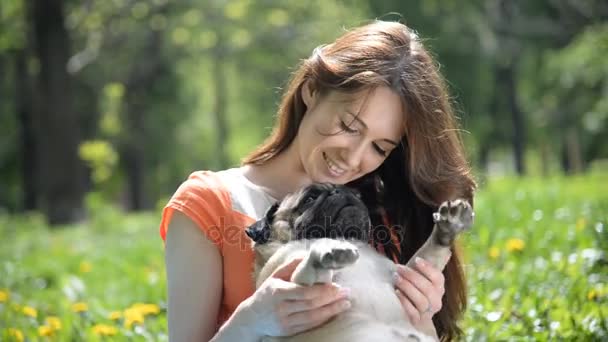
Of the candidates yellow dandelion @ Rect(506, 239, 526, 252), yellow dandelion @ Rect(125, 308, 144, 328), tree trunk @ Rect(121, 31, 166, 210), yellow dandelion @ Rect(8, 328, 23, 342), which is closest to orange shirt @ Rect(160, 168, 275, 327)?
yellow dandelion @ Rect(125, 308, 144, 328)

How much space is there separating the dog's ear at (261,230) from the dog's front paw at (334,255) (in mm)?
519

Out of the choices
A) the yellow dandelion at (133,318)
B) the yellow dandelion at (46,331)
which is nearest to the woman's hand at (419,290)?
the yellow dandelion at (133,318)

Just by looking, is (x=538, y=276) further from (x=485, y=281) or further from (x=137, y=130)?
(x=137, y=130)

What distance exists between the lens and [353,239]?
304cm

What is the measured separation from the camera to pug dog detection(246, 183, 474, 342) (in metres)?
A: 2.54

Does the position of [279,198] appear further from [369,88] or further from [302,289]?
[302,289]

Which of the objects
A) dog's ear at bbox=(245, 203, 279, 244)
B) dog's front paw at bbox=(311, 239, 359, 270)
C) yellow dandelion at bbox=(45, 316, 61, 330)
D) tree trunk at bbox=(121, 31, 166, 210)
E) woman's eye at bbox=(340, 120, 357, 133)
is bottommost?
tree trunk at bbox=(121, 31, 166, 210)

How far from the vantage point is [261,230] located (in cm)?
295

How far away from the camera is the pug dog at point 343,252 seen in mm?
2535

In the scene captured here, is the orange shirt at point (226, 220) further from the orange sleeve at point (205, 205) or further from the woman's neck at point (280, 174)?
the woman's neck at point (280, 174)

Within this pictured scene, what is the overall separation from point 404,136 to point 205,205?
904 millimetres

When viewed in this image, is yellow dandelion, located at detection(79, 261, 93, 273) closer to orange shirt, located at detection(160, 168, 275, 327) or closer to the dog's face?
orange shirt, located at detection(160, 168, 275, 327)

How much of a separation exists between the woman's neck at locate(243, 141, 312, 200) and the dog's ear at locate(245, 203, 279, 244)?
0.32 metres

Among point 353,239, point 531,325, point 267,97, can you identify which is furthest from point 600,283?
point 267,97
